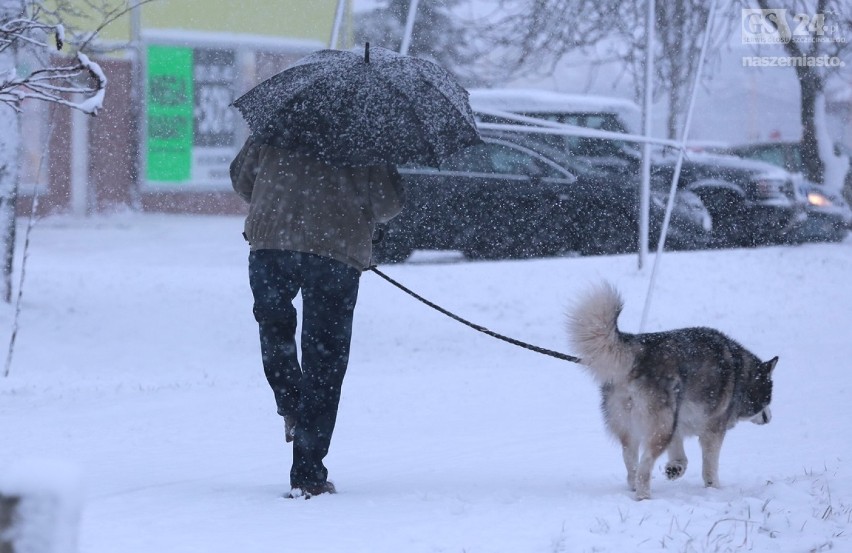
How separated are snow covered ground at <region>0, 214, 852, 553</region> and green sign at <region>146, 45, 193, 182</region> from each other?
507 cm

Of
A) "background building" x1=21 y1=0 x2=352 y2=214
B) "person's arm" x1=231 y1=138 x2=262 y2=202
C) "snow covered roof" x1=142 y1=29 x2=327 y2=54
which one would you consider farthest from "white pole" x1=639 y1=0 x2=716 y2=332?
"snow covered roof" x1=142 y1=29 x2=327 y2=54

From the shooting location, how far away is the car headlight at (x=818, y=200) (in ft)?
51.7

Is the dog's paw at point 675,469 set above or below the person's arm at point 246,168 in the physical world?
below

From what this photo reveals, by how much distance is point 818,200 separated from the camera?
1584 cm

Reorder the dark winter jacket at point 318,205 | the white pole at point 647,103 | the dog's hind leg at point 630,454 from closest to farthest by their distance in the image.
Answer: the dark winter jacket at point 318,205 → the dog's hind leg at point 630,454 → the white pole at point 647,103

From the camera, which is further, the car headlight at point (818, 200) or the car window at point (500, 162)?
the car headlight at point (818, 200)

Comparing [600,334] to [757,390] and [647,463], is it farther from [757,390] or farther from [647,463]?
[757,390]

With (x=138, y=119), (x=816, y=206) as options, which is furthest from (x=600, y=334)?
(x=138, y=119)

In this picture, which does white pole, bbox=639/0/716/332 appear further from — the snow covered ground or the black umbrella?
the black umbrella

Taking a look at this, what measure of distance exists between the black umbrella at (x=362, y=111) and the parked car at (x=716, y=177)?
6896 mm

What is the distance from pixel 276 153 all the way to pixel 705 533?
2381 mm

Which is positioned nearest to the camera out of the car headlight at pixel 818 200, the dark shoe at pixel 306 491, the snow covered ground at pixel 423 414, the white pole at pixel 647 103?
the snow covered ground at pixel 423 414

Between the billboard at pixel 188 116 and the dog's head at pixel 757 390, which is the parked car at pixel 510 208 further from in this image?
the billboard at pixel 188 116

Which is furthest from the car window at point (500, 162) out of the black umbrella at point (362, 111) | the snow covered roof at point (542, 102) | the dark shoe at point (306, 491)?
the dark shoe at point (306, 491)
